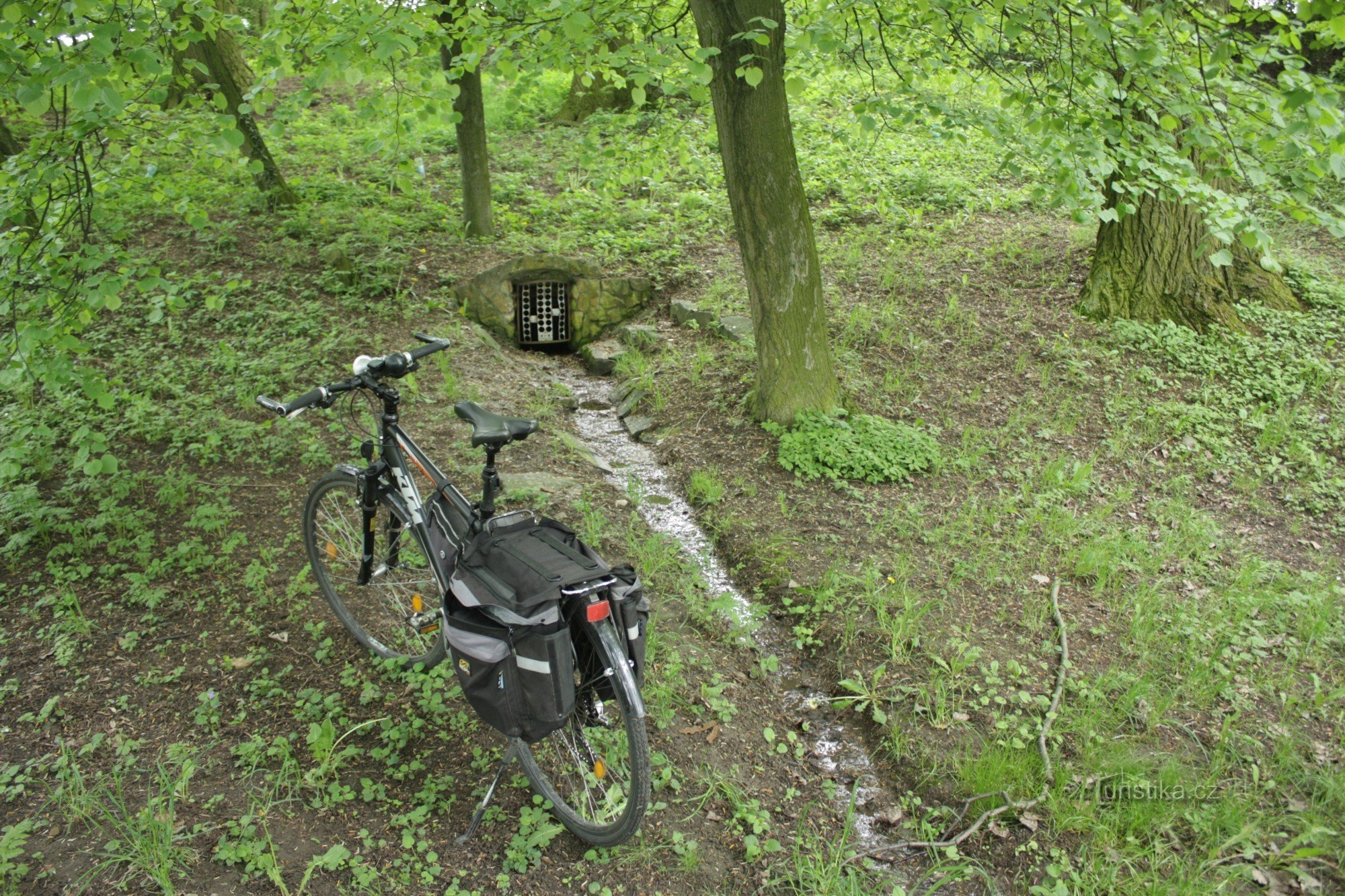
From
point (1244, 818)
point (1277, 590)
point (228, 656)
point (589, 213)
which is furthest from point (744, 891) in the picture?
point (589, 213)

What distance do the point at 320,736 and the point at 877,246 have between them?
720 cm

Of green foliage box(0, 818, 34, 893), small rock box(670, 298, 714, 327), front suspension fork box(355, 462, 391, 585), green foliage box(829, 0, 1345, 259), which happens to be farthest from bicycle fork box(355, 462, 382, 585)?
small rock box(670, 298, 714, 327)

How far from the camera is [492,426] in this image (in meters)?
2.88

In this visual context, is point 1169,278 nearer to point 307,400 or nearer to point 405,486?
point 405,486

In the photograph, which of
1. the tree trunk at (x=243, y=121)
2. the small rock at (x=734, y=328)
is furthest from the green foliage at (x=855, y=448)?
the tree trunk at (x=243, y=121)

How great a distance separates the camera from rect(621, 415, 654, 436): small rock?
6.23m

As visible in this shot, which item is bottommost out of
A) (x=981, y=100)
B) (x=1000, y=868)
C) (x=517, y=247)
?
(x=1000, y=868)

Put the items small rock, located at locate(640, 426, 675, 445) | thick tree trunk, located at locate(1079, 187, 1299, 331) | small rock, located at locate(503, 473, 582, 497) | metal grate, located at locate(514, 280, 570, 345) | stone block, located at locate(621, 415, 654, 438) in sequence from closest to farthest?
small rock, located at locate(503, 473, 582, 497) → small rock, located at locate(640, 426, 675, 445) → stone block, located at locate(621, 415, 654, 438) → thick tree trunk, located at locate(1079, 187, 1299, 331) → metal grate, located at locate(514, 280, 570, 345)

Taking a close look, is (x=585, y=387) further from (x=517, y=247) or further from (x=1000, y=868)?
(x=1000, y=868)

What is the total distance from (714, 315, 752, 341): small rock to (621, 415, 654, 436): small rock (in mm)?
1153

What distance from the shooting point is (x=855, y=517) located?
473 cm

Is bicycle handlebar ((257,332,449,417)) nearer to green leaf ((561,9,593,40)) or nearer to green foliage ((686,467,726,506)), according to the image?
green leaf ((561,9,593,40))

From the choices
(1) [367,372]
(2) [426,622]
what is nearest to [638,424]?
(2) [426,622]

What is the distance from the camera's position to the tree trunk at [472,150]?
755cm
